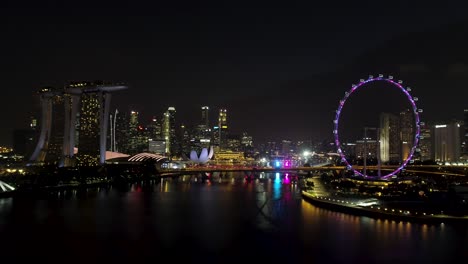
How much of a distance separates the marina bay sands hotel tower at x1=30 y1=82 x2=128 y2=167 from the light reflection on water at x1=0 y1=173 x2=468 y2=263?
17427 mm

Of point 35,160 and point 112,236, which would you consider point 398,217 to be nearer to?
point 112,236

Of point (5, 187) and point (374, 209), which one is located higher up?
point (5, 187)

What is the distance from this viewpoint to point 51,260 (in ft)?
31.7

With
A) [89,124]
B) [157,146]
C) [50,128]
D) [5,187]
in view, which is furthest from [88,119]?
[157,146]

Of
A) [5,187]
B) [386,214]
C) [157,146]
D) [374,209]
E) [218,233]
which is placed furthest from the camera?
[157,146]

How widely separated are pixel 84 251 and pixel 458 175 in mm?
22178

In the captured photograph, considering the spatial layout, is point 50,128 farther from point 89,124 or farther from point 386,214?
point 386,214

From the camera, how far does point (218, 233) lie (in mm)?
12508

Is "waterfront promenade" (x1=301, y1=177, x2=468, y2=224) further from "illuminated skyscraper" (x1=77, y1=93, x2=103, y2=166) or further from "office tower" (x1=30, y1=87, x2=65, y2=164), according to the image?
"illuminated skyscraper" (x1=77, y1=93, x2=103, y2=166)

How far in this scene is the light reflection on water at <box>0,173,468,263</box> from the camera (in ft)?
34.0

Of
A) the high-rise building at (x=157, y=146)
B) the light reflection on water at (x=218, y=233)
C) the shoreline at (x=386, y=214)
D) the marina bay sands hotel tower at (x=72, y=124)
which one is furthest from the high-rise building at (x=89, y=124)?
the high-rise building at (x=157, y=146)

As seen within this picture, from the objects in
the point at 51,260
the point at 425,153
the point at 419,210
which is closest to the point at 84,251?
the point at 51,260

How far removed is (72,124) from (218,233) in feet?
84.9

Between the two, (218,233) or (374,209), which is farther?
(374,209)
